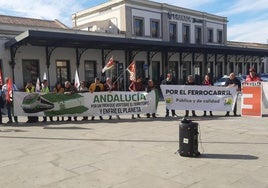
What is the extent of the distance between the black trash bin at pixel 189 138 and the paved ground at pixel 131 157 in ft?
0.49

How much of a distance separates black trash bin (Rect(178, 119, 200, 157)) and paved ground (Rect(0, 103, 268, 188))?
0.49 ft

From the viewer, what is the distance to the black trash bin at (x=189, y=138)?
6812 mm

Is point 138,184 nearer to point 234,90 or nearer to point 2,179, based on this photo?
point 2,179

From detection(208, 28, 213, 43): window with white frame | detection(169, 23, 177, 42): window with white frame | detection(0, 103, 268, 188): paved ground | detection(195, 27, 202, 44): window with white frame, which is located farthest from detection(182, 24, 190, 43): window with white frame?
detection(0, 103, 268, 188): paved ground

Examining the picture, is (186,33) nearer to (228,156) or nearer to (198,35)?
(198,35)

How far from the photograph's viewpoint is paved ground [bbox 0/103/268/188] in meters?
5.55

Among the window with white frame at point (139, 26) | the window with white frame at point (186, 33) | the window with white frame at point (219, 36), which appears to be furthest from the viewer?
the window with white frame at point (219, 36)

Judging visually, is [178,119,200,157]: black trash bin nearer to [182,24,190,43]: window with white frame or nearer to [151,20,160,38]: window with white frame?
[151,20,160,38]: window with white frame

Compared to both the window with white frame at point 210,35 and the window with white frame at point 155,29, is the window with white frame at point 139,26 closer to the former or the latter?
the window with white frame at point 155,29

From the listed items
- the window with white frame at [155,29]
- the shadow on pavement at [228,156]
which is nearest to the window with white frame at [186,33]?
the window with white frame at [155,29]

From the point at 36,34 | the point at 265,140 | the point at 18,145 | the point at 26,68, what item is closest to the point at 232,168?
the point at 265,140

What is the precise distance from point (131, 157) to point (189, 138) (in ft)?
4.41

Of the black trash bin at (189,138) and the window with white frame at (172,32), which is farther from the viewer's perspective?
the window with white frame at (172,32)

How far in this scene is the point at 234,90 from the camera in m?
13.3
